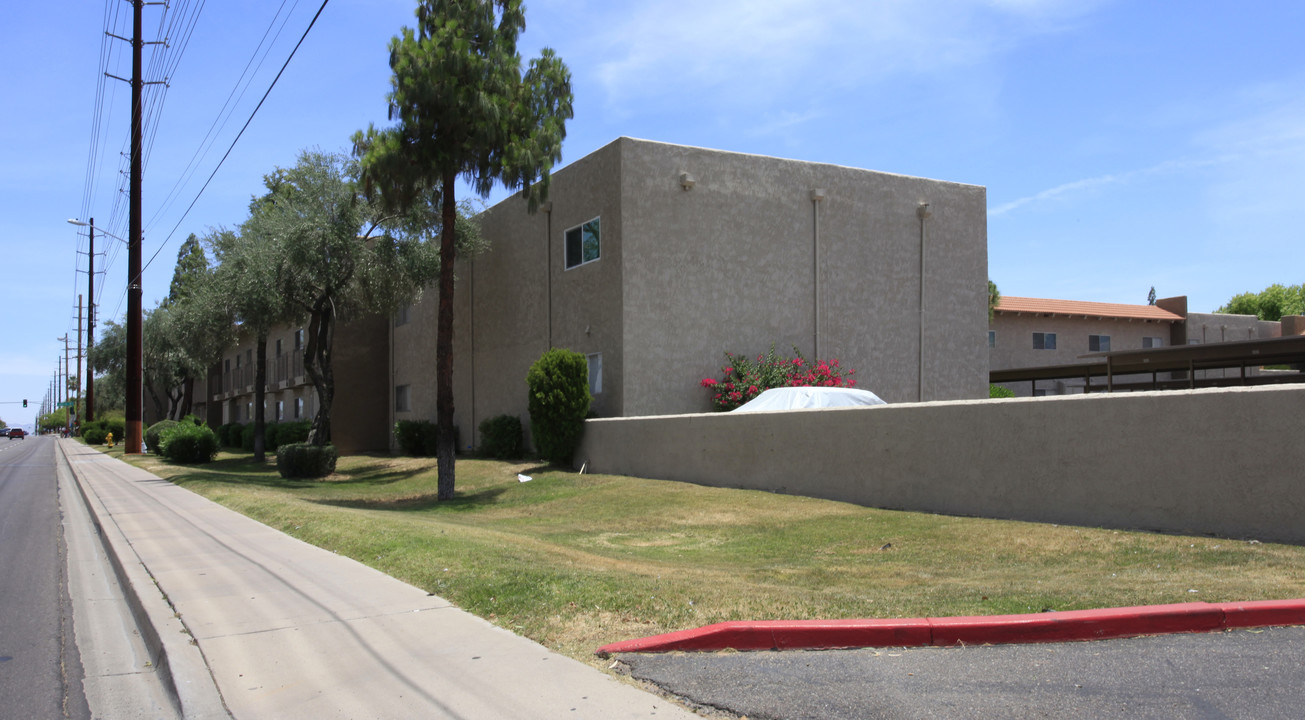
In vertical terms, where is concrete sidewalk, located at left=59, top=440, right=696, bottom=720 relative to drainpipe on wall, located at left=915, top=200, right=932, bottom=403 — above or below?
below

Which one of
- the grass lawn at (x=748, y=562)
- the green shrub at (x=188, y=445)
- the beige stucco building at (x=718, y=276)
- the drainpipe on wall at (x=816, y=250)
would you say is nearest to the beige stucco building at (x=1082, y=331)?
the beige stucco building at (x=718, y=276)

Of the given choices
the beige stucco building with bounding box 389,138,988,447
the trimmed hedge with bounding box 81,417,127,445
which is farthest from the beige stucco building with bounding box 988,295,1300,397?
the trimmed hedge with bounding box 81,417,127,445

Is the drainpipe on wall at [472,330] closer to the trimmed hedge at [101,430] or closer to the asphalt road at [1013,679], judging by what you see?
the asphalt road at [1013,679]

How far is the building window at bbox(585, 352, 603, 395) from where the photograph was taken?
22.2 metres

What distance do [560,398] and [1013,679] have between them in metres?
16.6

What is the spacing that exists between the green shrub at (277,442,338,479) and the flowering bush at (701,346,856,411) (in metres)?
11.9

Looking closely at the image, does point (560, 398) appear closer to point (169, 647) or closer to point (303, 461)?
point (303, 461)

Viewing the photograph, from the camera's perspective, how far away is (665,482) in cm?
1833

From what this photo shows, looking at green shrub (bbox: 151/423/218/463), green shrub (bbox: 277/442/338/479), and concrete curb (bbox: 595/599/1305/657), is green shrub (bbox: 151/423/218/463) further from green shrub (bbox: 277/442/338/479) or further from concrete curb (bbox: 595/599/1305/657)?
concrete curb (bbox: 595/599/1305/657)

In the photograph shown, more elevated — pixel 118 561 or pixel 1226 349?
pixel 1226 349

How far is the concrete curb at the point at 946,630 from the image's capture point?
589 centimetres

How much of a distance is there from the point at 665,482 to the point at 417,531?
7.72 metres

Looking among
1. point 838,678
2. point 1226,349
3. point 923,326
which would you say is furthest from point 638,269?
point 1226,349

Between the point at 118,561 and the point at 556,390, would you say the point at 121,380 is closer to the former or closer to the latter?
the point at 556,390
